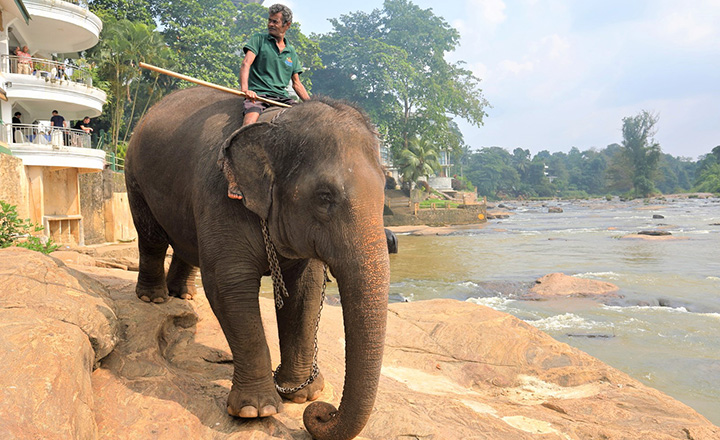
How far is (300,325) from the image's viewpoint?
4145 mm

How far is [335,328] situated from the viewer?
669 centimetres

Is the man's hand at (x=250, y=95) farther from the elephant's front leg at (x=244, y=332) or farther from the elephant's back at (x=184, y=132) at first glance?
the elephant's front leg at (x=244, y=332)

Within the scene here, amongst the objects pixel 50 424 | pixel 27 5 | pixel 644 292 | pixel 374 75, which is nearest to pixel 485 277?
pixel 644 292

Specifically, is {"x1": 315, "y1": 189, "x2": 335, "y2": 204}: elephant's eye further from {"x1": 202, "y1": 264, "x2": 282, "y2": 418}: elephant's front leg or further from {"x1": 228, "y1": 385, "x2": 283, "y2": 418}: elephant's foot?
{"x1": 228, "y1": 385, "x2": 283, "y2": 418}: elephant's foot

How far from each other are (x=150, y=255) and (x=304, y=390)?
7.23ft

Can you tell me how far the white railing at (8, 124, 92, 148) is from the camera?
17.1 meters

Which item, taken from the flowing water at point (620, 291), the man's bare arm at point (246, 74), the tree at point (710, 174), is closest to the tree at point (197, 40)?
the flowing water at point (620, 291)

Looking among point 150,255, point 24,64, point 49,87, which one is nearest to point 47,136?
point 49,87

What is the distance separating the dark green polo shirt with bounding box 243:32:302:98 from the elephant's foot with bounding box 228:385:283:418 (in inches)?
85.4

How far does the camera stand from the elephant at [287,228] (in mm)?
3096

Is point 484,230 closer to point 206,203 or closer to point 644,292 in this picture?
point 644,292

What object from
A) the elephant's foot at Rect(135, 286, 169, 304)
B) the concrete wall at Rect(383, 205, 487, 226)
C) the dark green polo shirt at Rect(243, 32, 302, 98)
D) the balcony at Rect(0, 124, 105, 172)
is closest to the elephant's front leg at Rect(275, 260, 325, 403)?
the dark green polo shirt at Rect(243, 32, 302, 98)

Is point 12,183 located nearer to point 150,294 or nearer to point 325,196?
point 150,294

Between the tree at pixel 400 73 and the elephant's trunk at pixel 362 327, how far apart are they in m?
42.1
